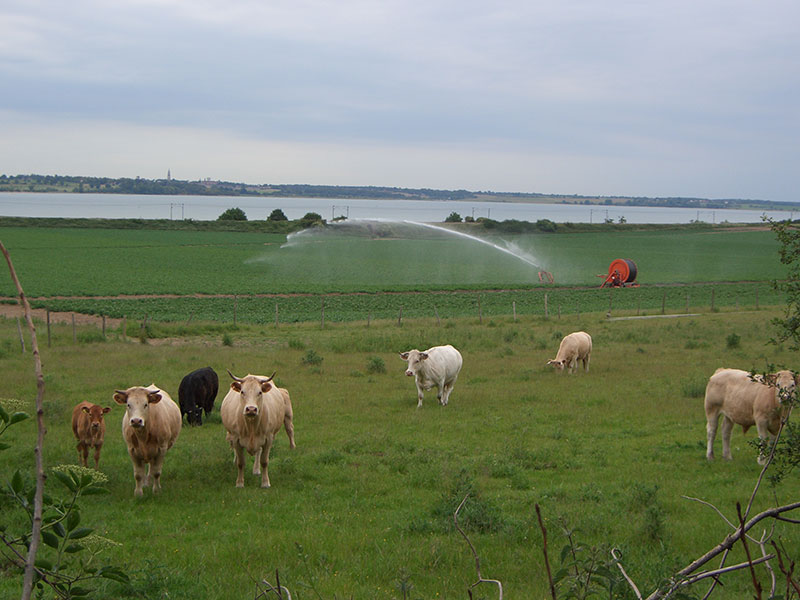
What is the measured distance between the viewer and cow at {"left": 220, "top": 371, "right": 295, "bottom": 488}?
1198 centimetres

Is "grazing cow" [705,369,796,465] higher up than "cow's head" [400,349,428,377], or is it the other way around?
"grazing cow" [705,369,796,465]

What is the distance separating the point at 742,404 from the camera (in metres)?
12.8

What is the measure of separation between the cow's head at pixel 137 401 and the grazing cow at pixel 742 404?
949 centimetres

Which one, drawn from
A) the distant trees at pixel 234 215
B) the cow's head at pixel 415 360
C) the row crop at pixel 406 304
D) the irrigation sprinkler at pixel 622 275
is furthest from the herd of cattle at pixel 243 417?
the distant trees at pixel 234 215

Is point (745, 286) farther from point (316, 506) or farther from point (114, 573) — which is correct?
point (114, 573)

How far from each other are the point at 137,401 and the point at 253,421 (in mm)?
1891

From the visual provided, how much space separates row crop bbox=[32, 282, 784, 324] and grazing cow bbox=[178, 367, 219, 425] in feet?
71.6

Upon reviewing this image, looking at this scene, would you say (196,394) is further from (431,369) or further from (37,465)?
(37,465)


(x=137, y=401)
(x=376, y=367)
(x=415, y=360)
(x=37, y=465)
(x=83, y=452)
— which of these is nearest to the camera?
(x=37, y=465)

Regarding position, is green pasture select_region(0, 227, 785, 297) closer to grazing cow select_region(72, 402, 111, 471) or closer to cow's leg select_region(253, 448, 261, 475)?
grazing cow select_region(72, 402, 111, 471)

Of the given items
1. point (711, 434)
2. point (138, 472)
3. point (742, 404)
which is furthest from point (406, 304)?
point (138, 472)

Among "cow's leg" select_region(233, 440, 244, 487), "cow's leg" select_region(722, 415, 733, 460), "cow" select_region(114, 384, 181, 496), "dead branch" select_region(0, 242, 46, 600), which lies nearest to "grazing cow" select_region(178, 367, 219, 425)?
"cow" select_region(114, 384, 181, 496)

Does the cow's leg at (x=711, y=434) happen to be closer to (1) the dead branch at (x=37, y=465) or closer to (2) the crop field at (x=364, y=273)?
(2) the crop field at (x=364, y=273)

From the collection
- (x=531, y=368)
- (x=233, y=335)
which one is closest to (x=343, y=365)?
(x=531, y=368)
